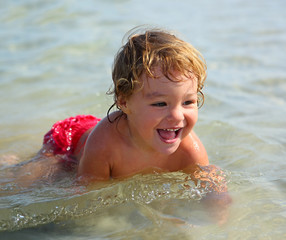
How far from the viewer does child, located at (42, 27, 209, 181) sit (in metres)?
2.70

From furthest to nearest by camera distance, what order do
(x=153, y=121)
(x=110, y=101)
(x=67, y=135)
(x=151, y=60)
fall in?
(x=110, y=101), (x=67, y=135), (x=153, y=121), (x=151, y=60)

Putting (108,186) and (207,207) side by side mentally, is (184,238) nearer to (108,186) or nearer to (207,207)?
(207,207)

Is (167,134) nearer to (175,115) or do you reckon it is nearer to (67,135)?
(175,115)

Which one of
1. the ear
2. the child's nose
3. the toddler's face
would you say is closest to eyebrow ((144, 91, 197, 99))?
the toddler's face

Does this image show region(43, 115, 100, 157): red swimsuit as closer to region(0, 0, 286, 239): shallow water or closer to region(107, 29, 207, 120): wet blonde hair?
region(0, 0, 286, 239): shallow water

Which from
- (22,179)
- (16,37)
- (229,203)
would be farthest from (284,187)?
(16,37)

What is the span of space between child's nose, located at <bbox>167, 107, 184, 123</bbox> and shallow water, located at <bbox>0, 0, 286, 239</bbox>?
1.69 ft

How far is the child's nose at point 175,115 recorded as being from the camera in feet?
8.92

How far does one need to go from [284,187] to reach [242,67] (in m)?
3.07

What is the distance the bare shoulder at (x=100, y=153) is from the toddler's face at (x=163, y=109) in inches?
8.5

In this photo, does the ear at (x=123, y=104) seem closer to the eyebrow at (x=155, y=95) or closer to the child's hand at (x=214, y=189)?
the eyebrow at (x=155, y=95)

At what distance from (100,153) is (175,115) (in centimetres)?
62

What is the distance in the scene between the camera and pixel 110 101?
514 centimetres

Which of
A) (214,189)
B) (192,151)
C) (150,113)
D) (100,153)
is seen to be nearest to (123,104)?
(150,113)
